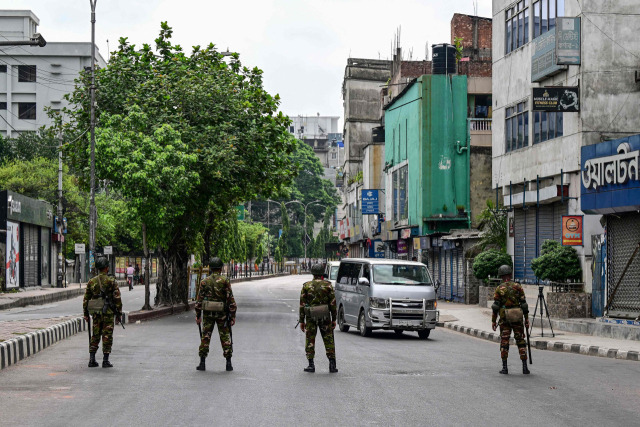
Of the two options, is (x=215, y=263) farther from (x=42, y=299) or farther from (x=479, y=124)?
(x=479, y=124)

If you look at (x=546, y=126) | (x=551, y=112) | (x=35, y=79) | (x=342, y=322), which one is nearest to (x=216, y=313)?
(x=342, y=322)

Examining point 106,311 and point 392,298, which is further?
point 392,298

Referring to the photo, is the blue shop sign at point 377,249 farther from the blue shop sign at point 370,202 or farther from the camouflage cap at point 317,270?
the camouflage cap at point 317,270

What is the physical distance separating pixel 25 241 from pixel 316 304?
1651 inches

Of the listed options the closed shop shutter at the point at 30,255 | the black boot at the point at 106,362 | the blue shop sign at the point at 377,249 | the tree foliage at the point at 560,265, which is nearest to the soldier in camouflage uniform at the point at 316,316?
the black boot at the point at 106,362

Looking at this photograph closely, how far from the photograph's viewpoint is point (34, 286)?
5450 cm

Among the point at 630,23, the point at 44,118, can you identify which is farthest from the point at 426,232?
the point at 44,118

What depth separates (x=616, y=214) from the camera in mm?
24328

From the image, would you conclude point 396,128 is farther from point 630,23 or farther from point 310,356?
point 310,356

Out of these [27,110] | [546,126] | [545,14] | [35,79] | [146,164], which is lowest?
[146,164]

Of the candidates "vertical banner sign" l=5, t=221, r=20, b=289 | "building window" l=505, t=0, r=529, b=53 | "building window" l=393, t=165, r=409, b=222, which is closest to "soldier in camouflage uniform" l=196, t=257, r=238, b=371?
"building window" l=505, t=0, r=529, b=53

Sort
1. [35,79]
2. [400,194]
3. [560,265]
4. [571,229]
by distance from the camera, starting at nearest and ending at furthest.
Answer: [560,265], [571,229], [400,194], [35,79]

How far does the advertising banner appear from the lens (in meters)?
26.7

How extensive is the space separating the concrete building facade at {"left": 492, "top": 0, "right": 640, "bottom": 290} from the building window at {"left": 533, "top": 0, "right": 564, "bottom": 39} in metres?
0.03
